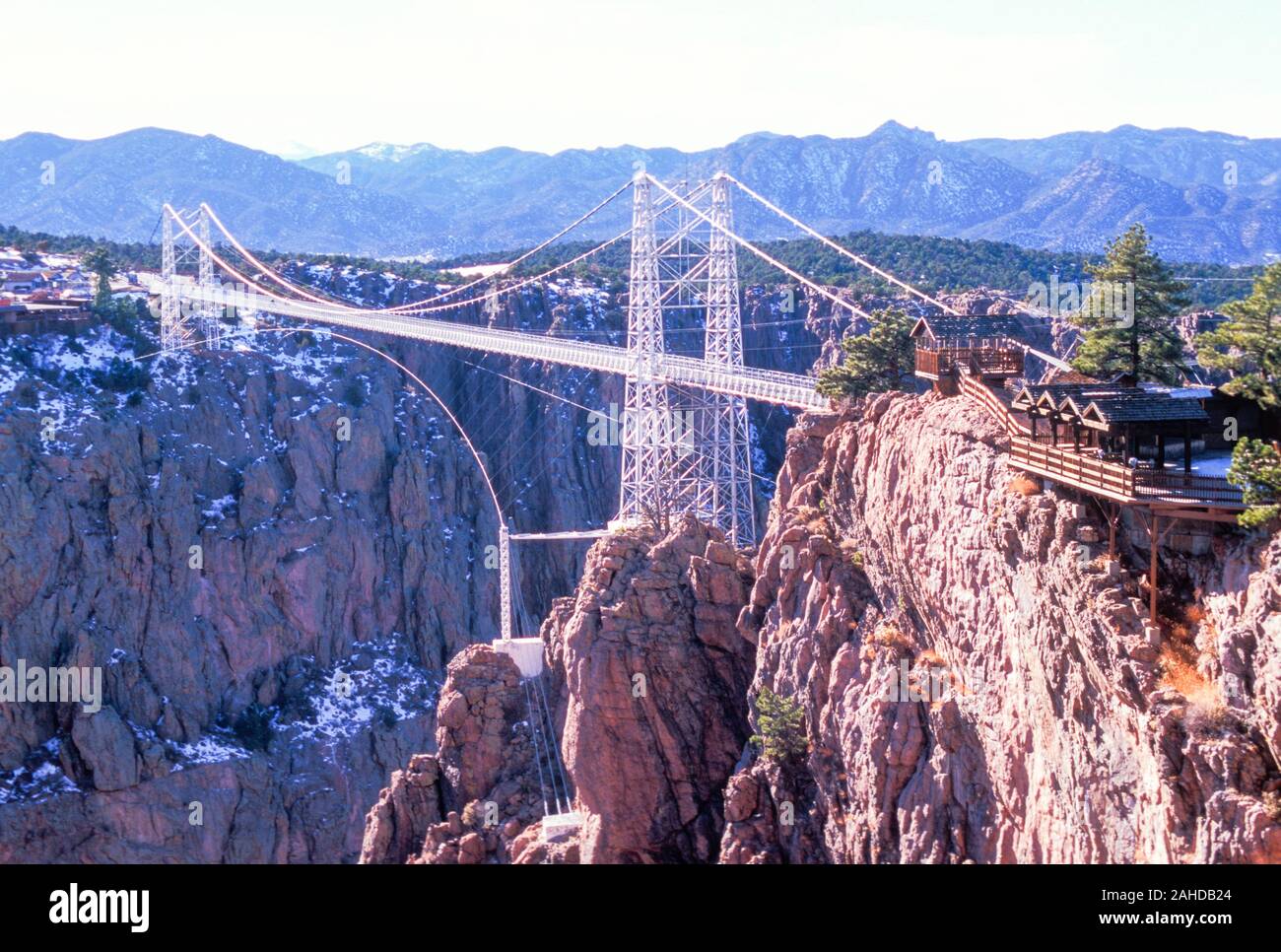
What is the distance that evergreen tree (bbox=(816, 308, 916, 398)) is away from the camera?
3406cm

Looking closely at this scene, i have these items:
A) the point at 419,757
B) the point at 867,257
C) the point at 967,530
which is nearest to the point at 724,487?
the point at 419,757

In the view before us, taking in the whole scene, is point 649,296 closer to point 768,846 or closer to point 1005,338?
point 1005,338

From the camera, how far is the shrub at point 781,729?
100 feet

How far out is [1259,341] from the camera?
76.1 ft

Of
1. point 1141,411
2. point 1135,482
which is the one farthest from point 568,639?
point 1135,482

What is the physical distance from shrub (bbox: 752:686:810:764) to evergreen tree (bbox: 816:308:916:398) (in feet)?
23.6

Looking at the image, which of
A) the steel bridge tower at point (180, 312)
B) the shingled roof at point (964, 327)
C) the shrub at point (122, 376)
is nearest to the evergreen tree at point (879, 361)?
the shingled roof at point (964, 327)

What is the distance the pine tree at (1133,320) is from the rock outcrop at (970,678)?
2.52 meters

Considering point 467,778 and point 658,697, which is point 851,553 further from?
point 467,778

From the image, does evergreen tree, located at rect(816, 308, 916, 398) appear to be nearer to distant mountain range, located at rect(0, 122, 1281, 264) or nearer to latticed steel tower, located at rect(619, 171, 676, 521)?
latticed steel tower, located at rect(619, 171, 676, 521)

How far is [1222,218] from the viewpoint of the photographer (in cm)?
13538

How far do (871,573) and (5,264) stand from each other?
77.5 meters

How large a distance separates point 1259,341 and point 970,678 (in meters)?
6.48

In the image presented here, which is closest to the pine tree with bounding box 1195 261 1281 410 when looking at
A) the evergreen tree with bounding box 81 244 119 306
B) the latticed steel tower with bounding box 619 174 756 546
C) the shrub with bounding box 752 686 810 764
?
Result: the shrub with bounding box 752 686 810 764
